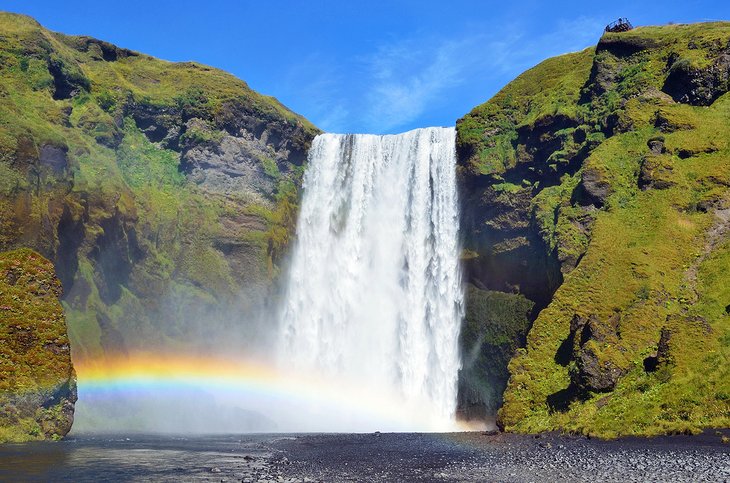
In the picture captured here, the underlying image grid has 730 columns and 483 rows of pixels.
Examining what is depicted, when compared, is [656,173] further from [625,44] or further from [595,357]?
[595,357]

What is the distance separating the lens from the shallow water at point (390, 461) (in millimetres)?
19500

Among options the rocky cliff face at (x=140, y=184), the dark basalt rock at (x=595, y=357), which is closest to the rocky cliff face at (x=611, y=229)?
the dark basalt rock at (x=595, y=357)

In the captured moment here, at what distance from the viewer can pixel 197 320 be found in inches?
2388

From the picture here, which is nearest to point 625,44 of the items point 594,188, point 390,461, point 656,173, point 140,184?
point 656,173

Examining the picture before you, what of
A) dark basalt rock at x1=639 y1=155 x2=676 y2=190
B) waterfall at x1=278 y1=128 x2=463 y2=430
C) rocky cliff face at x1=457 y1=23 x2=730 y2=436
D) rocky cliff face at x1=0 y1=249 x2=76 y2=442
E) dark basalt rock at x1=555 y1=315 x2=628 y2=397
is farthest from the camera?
waterfall at x1=278 y1=128 x2=463 y2=430

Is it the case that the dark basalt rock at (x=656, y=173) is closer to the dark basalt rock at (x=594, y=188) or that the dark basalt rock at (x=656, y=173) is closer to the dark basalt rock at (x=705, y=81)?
the dark basalt rock at (x=594, y=188)

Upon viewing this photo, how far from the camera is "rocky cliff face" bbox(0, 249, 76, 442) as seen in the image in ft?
104

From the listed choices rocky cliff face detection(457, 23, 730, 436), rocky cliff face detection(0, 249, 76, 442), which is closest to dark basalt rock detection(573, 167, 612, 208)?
rocky cliff face detection(457, 23, 730, 436)

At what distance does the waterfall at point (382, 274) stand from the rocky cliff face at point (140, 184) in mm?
4857

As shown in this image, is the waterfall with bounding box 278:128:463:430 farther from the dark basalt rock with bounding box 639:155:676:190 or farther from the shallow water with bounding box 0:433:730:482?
the shallow water with bounding box 0:433:730:482

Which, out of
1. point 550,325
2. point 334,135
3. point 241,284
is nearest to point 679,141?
point 550,325

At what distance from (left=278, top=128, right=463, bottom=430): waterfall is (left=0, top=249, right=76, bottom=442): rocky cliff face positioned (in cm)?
2443

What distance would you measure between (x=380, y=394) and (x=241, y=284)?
19206 mm

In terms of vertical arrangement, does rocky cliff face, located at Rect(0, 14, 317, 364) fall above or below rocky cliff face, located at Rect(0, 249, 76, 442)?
above
